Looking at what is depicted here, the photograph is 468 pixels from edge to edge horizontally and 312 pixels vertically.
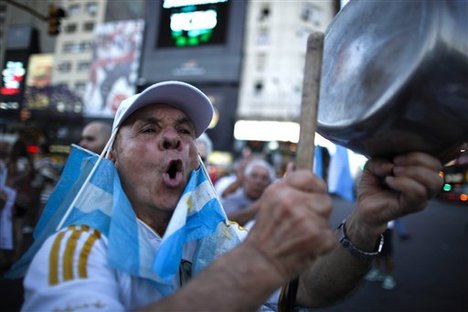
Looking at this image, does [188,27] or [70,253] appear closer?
[70,253]

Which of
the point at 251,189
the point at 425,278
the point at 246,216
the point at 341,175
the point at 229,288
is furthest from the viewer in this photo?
the point at 425,278

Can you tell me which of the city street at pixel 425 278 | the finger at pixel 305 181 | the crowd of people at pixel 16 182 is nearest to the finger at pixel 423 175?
the finger at pixel 305 181

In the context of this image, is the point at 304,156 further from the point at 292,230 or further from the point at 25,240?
the point at 25,240

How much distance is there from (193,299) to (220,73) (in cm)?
2311

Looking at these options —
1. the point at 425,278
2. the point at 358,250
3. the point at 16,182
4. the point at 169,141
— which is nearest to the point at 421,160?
the point at 358,250

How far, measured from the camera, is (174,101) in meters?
1.70

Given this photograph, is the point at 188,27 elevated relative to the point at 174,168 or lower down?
elevated

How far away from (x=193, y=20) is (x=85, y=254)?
7620mm

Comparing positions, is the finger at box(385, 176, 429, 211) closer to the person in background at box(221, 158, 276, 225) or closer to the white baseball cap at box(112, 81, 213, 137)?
the white baseball cap at box(112, 81, 213, 137)

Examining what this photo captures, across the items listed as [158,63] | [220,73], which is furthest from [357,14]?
[220,73]

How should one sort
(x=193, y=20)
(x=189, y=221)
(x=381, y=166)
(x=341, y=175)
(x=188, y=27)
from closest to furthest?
1. (x=381, y=166)
2. (x=189, y=221)
3. (x=341, y=175)
4. (x=193, y=20)
5. (x=188, y=27)

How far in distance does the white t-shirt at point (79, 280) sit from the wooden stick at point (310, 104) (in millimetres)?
590

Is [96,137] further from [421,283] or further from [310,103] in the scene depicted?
[421,283]

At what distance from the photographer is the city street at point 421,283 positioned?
13.8 ft
